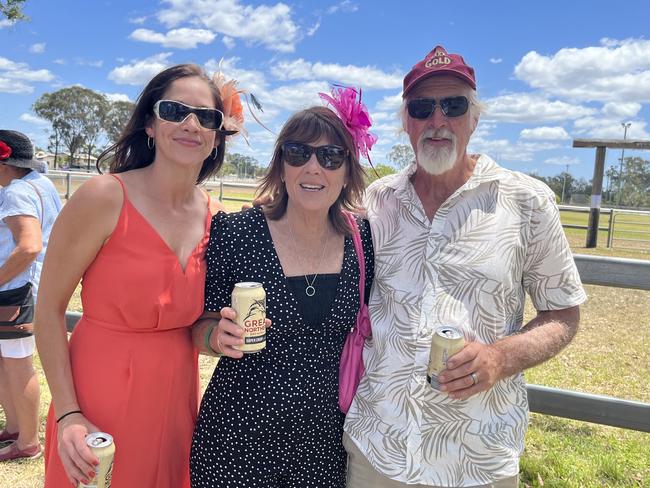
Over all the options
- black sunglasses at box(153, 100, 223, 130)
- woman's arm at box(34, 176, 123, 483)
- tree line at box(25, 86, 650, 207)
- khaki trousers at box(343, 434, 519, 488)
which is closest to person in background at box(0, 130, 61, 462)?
woman's arm at box(34, 176, 123, 483)

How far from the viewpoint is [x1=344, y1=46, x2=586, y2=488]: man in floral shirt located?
1.83 metres

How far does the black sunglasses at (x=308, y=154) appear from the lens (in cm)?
199

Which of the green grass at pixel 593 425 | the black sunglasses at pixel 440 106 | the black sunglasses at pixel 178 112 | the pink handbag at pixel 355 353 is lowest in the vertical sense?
the green grass at pixel 593 425

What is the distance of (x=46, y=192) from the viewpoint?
3609 millimetres

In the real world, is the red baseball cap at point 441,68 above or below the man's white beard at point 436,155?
above

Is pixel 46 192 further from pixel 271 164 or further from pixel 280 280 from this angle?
pixel 280 280

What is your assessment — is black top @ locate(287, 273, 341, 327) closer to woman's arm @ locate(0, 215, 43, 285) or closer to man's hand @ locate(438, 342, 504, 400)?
man's hand @ locate(438, 342, 504, 400)

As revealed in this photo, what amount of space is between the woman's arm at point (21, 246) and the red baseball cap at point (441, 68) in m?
2.62

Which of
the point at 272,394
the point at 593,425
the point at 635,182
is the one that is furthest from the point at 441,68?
the point at 635,182

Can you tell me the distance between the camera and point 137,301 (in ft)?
6.05

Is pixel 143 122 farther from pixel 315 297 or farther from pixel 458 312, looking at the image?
pixel 458 312

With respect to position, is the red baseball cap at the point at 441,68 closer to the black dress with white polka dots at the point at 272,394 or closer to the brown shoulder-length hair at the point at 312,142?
the brown shoulder-length hair at the point at 312,142

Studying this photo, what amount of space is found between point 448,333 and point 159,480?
50.3 inches

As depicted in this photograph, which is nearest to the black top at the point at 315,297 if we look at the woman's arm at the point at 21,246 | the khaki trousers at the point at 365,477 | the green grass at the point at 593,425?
the khaki trousers at the point at 365,477
